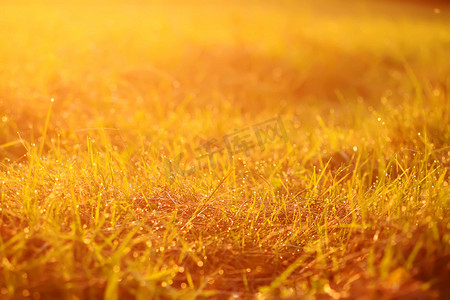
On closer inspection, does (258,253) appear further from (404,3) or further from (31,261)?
(404,3)

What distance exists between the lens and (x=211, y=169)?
206 centimetres

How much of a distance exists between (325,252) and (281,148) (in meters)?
1.07

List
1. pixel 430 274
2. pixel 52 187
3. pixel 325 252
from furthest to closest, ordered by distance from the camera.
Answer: pixel 52 187 < pixel 325 252 < pixel 430 274

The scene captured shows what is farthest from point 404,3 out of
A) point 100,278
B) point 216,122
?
point 100,278

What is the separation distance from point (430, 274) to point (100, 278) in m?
0.97

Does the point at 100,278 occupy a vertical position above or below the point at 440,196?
below

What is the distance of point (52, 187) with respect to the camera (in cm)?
177

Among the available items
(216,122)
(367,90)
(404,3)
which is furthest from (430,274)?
(404,3)

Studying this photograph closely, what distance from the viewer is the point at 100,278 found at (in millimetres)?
1332

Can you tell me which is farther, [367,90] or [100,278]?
[367,90]

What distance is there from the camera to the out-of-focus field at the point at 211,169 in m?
1.38

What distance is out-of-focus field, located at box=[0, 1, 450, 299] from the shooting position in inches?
54.4

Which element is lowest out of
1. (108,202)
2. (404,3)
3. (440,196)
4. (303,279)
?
(303,279)

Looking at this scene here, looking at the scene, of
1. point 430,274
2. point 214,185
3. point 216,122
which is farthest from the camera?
point 216,122
